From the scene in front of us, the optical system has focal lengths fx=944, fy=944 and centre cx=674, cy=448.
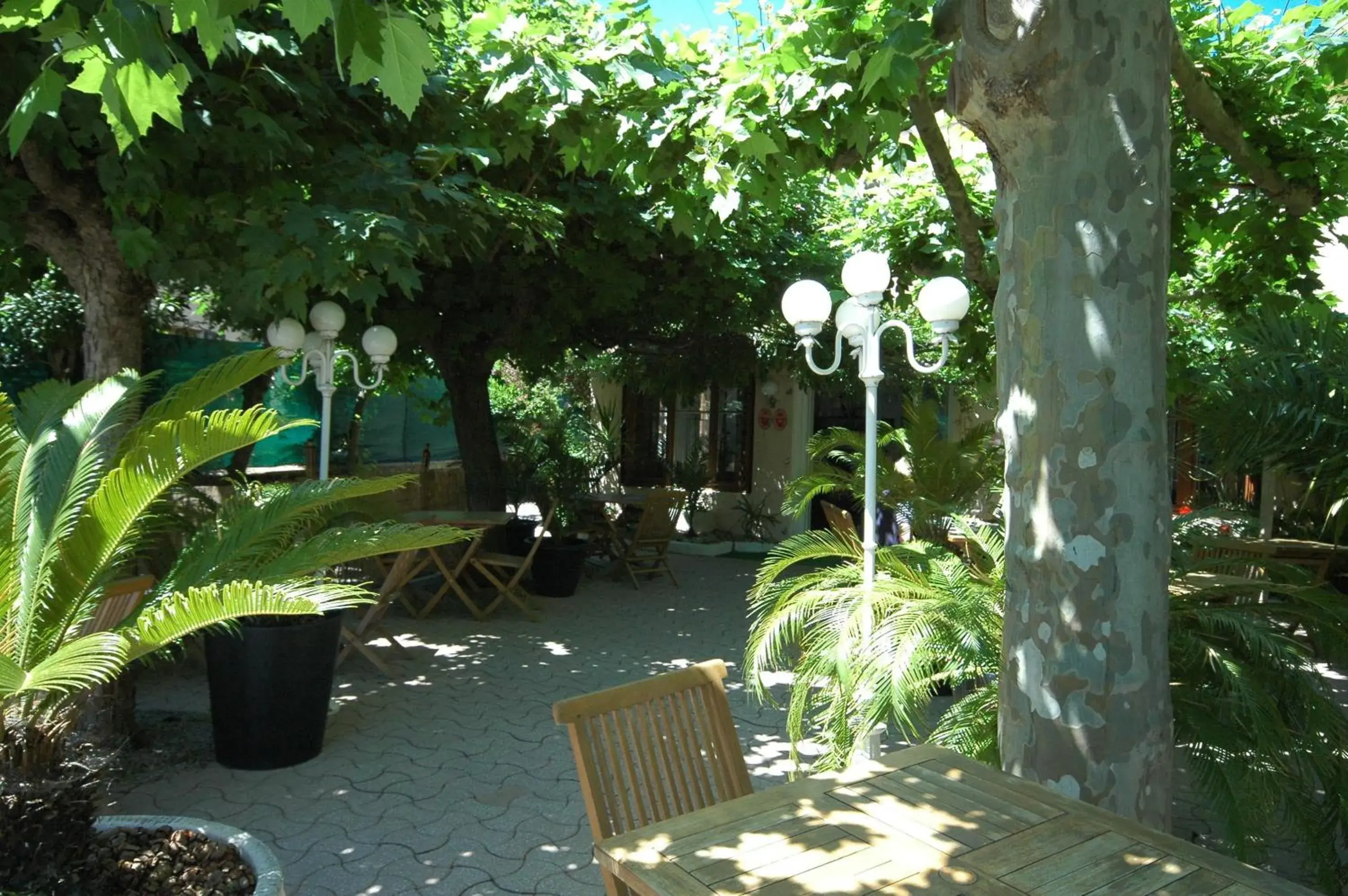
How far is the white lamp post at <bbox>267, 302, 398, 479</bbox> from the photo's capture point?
5453 mm

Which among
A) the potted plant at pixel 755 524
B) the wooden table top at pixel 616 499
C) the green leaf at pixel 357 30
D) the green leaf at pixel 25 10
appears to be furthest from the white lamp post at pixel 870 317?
the potted plant at pixel 755 524

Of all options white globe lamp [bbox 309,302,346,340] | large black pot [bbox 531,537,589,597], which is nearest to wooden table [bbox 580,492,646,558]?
large black pot [bbox 531,537,589,597]

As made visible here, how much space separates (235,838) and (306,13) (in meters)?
2.36

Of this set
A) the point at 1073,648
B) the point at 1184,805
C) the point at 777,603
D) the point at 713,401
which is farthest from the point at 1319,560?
the point at 713,401

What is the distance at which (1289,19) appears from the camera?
16.7ft

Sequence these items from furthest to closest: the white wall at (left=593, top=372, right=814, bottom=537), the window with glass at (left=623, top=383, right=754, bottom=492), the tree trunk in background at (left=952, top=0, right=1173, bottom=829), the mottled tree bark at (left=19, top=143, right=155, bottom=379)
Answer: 1. the window with glass at (left=623, top=383, right=754, bottom=492)
2. the white wall at (left=593, top=372, right=814, bottom=537)
3. the mottled tree bark at (left=19, top=143, right=155, bottom=379)
4. the tree trunk in background at (left=952, top=0, right=1173, bottom=829)

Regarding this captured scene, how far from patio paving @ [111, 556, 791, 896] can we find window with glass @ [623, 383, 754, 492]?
244 inches

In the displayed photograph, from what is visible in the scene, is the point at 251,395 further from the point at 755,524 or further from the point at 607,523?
the point at 755,524

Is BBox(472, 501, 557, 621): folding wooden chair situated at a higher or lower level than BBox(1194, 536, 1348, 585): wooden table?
lower

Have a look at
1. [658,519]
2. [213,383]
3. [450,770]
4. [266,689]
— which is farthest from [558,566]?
[213,383]

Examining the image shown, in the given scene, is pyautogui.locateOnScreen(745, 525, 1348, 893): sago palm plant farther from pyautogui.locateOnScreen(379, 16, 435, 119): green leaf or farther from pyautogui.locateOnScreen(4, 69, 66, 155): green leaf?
pyautogui.locateOnScreen(4, 69, 66, 155): green leaf

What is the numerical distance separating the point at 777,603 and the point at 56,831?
9.71ft

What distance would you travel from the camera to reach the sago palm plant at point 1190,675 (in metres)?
3.22

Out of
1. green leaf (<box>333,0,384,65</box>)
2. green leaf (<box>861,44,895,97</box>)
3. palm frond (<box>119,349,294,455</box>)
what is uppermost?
green leaf (<box>861,44,895,97</box>)
